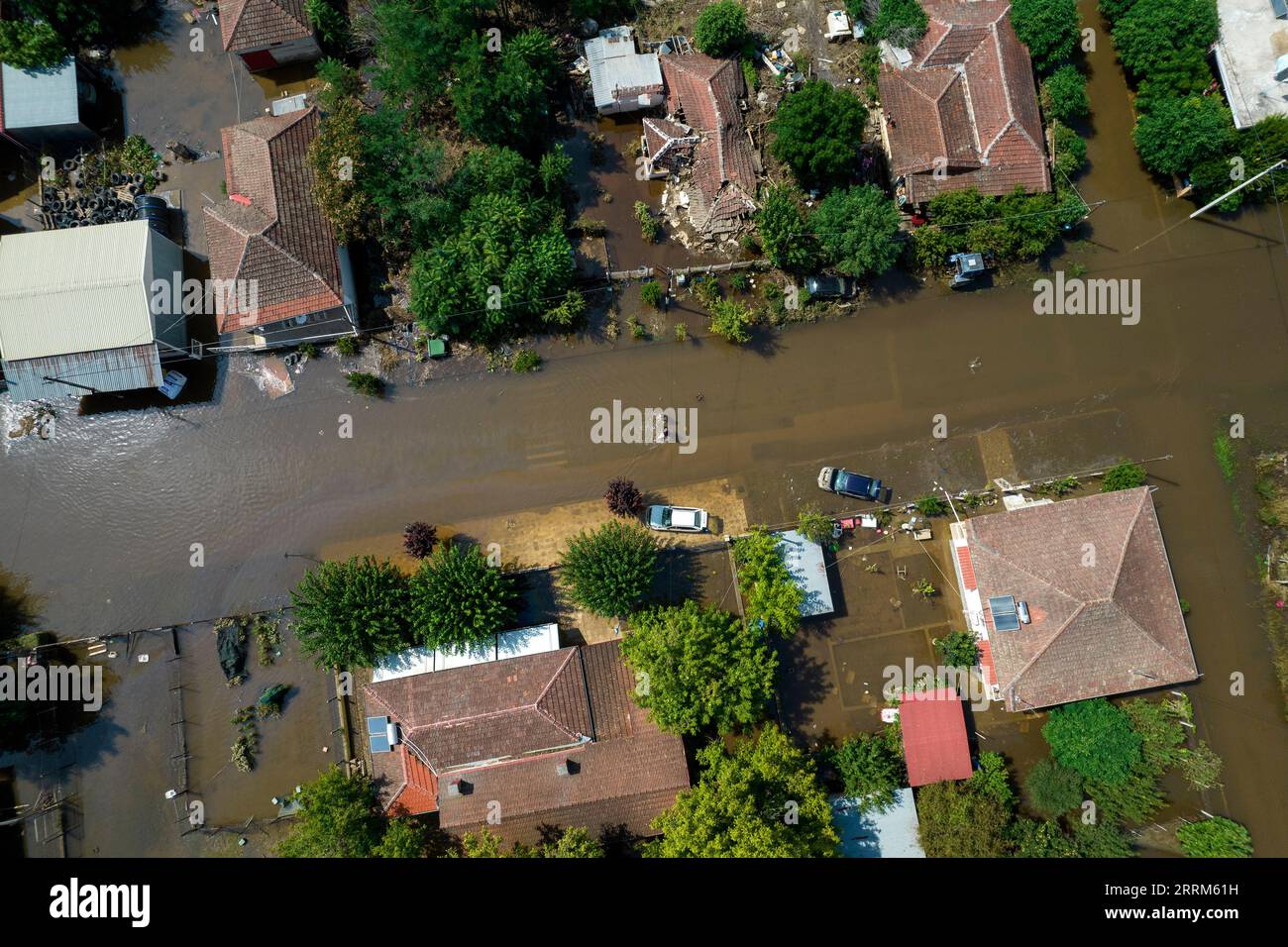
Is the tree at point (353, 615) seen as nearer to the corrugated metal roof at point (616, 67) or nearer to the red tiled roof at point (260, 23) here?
the corrugated metal roof at point (616, 67)

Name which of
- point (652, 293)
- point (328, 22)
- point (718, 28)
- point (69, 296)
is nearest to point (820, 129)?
point (718, 28)

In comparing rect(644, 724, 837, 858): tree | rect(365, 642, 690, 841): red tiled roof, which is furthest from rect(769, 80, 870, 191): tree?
rect(644, 724, 837, 858): tree

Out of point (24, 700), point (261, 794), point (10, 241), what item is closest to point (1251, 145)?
point (261, 794)

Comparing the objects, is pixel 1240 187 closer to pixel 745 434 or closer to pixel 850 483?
pixel 850 483

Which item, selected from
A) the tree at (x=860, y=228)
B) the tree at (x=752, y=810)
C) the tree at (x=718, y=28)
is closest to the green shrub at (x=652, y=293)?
the tree at (x=860, y=228)

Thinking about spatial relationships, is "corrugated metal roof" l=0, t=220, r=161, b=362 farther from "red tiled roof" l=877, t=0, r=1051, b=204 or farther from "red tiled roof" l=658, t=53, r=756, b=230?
"red tiled roof" l=877, t=0, r=1051, b=204

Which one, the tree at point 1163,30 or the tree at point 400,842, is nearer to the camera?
the tree at point 400,842

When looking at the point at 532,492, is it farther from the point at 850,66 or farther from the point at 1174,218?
the point at 1174,218
